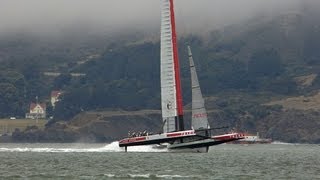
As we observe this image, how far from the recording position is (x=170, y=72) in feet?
457

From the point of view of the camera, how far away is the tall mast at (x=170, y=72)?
138625 mm

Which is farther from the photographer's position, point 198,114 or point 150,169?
point 198,114

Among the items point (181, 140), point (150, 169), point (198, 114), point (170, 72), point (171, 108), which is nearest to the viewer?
point (150, 169)

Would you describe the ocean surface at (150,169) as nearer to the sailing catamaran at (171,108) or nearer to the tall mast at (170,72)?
the sailing catamaran at (171,108)

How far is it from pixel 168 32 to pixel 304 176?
46504 mm

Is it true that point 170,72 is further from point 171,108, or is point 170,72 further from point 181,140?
point 181,140

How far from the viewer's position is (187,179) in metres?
88.5

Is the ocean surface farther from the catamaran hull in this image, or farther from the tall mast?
the tall mast

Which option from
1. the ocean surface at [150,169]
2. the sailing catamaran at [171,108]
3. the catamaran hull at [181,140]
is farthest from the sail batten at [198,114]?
the ocean surface at [150,169]

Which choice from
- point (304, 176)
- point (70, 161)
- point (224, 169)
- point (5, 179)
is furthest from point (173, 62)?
point (5, 179)

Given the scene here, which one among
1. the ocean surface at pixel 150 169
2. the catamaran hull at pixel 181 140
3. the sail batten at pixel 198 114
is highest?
the sail batten at pixel 198 114

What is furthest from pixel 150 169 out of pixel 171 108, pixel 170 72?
pixel 171 108

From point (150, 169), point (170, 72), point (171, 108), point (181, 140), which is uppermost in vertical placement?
point (170, 72)

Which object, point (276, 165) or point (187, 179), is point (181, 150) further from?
point (187, 179)
